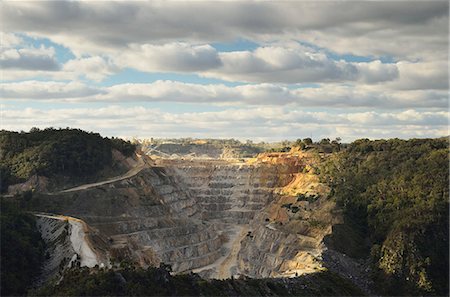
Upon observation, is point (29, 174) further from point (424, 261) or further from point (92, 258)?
Answer: point (424, 261)

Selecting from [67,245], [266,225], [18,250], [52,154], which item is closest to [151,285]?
[67,245]

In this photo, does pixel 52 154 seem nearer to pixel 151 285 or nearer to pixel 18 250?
pixel 18 250

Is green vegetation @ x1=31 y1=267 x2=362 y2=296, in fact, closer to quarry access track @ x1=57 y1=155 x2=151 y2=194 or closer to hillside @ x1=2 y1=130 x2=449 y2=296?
hillside @ x1=2 y1=130 x2=449 y2=296

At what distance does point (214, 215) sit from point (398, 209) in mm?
53455

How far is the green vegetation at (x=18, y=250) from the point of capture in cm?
7019

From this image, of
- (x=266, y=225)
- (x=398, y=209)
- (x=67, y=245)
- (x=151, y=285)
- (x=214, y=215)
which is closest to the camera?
(x=151, y=285)

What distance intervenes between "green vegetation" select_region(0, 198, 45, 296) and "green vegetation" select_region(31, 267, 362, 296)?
8532 millimetres

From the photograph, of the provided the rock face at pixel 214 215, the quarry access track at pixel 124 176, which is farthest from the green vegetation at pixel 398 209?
the quarry access track at pixel 124 176

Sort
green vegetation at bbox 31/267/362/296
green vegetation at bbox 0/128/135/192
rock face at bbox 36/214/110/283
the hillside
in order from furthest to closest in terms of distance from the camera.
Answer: green vegetation at bbox 0/128/135/192
the hillside
rock face at bbox 36/214/110/283
green vegetation at bbox 31/267/362/296

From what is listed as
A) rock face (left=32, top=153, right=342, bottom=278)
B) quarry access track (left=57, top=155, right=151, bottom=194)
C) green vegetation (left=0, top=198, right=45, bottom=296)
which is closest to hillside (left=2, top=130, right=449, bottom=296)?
rock face (left=32, top=153, right=342, bottom=278)

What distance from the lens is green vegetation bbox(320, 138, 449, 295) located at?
297ft

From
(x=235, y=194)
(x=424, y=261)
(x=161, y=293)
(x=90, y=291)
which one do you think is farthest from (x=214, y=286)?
(x=235, y=194)

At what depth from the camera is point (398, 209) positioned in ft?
336

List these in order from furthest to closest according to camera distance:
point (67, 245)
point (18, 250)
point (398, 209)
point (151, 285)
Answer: point (398, 209), point (67, 245), point (18, 250), point (151, 285)
